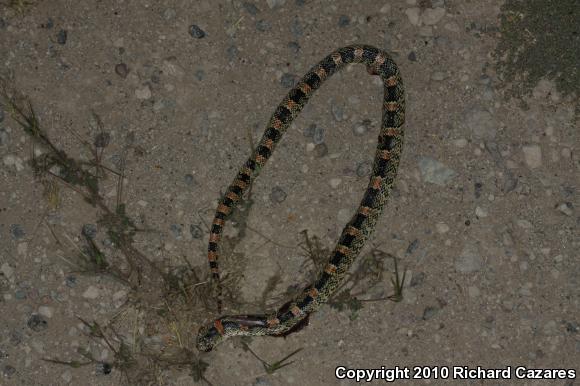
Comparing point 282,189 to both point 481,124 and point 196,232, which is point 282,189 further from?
point 481,124

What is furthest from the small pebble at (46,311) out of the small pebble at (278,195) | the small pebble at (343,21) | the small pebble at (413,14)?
the small pebble at (413,14)

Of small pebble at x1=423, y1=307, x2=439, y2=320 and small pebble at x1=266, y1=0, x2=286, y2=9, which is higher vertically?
small pebble at x1=266, y1=0, x2=286, y2=9

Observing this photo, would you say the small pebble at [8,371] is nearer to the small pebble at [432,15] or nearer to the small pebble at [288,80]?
the small pebble at [288,80]

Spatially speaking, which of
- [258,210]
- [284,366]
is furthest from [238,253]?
[284,366]

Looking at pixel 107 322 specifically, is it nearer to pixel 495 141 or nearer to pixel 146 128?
pixel 146 128

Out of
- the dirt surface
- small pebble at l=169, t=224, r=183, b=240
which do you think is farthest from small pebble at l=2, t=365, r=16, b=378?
small pebble at l=169, t=224, r=183, b=240

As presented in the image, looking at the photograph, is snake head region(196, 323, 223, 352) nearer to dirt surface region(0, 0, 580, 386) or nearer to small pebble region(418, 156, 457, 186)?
dirt surface region(0, 0, 580, 386)
